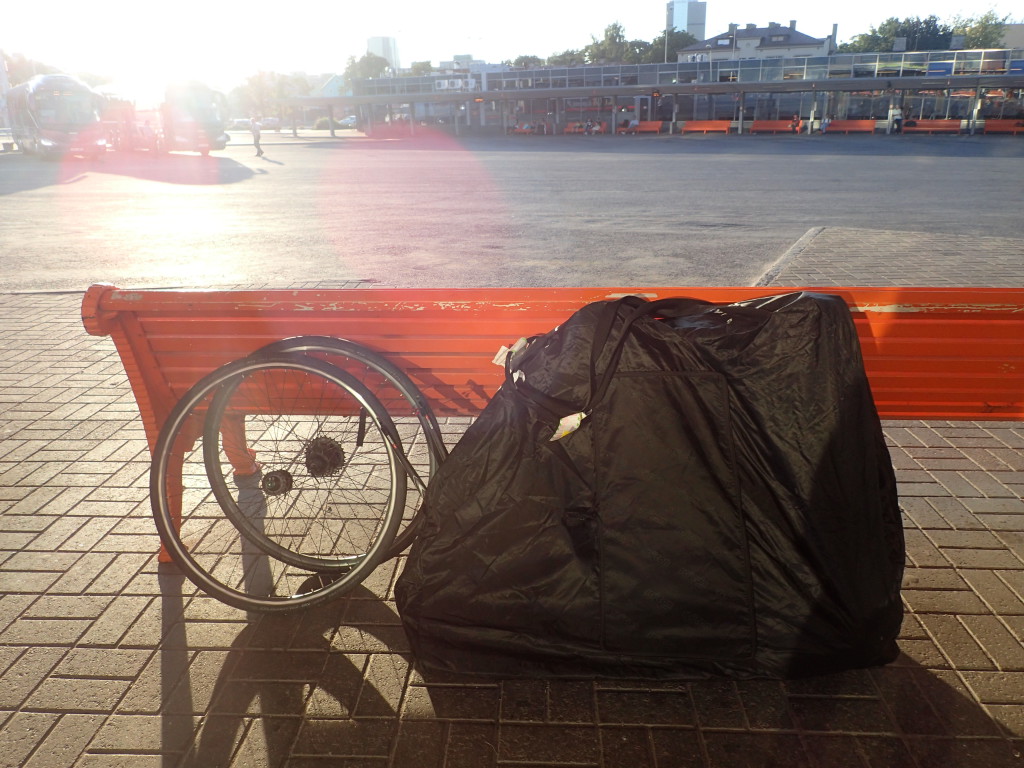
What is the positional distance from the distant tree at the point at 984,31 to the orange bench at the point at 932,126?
61105 millimetres

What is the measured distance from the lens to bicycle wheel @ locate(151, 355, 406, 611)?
110 inches

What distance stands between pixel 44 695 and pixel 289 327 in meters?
1.45

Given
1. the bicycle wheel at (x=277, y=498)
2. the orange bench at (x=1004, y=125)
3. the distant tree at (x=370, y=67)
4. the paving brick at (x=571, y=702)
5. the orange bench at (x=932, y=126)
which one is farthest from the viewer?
the distant tree at (x=370, y=67)

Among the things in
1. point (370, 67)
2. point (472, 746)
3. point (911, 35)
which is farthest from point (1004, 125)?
point (370, 67)

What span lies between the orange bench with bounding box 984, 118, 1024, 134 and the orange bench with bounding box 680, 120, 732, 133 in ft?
44.4

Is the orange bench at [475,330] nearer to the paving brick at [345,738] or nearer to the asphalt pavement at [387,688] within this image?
the asphalt pavement at [387,688]

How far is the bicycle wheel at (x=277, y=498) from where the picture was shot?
279 centimetres

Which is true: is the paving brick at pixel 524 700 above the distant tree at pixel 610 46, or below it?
below

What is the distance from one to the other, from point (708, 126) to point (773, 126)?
12.6ft

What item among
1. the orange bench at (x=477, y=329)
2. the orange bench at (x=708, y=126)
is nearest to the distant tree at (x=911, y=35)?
the orange bench at (x=708, y=126)

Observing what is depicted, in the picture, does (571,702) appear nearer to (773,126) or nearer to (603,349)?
(603,349)

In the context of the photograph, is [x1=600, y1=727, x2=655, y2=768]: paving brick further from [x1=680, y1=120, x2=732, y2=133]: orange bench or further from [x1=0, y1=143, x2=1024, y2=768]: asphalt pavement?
[x1=680, y1=120, x2=732, y2=133]: orange bench

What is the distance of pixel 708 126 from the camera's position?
48.1 meters

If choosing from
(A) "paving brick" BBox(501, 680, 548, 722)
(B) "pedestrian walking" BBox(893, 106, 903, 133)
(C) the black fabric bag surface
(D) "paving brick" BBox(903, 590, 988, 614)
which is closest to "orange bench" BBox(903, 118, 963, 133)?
(B) "pedestrian walking" BBox(893, 106, 903, 133)
